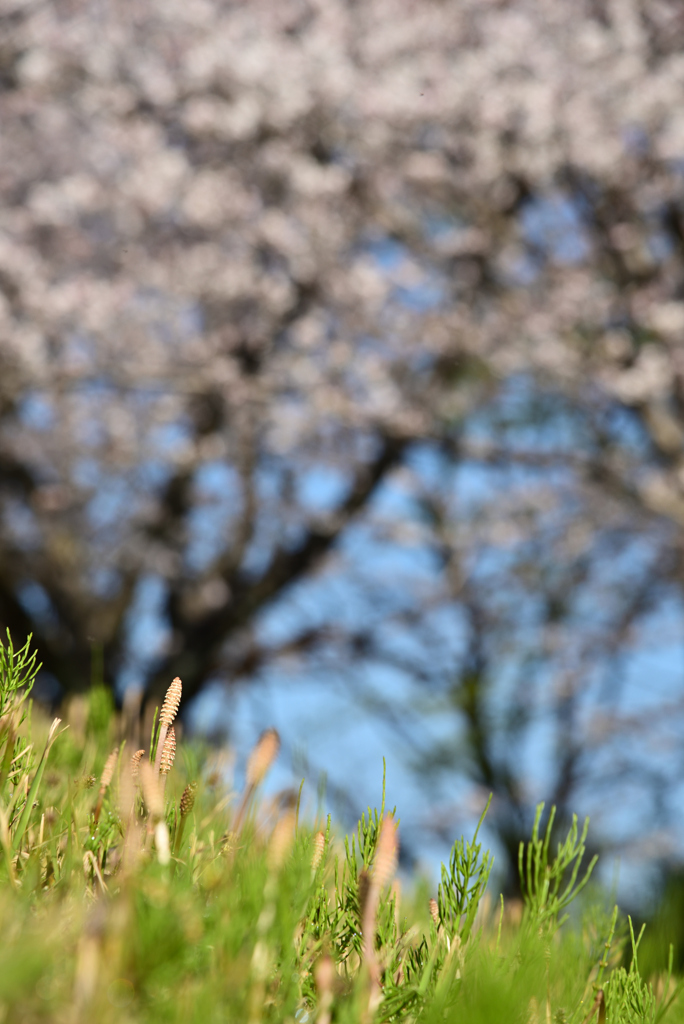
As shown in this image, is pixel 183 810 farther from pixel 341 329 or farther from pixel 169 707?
pixel 341 329

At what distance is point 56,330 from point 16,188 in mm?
1496

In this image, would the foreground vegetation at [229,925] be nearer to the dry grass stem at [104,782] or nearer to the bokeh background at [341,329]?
the dry grass stem at [104,782]

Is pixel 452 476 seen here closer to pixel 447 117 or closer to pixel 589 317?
pixel 589 317

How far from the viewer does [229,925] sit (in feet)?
2.19

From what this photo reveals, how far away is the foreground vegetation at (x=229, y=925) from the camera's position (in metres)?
0.58

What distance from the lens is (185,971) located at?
25.6 inches

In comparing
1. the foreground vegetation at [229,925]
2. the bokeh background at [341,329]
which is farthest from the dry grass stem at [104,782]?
the bokeh background at [341,329]

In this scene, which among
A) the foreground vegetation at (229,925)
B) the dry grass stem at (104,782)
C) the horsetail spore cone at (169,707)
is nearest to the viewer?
the foreground vegetation at (229,925)

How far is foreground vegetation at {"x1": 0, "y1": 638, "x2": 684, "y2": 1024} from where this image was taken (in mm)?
580

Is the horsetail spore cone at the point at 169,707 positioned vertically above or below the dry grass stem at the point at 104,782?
above

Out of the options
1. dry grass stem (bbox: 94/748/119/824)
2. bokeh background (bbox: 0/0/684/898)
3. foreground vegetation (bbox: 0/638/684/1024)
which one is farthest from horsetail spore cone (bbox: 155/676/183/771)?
bokeh background (bbox: 0/0/684/898)

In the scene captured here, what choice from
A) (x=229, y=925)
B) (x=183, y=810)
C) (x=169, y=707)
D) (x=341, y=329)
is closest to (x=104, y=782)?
(x=183, y=810)

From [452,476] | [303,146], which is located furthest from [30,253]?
[452,476]

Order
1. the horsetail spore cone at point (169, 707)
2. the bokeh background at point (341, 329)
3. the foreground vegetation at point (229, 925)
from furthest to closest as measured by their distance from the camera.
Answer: the bokeh background at point (341, 329) → the horsetail spore cone at point (169, 707) → the foreground vegetation at point (229, 925)
